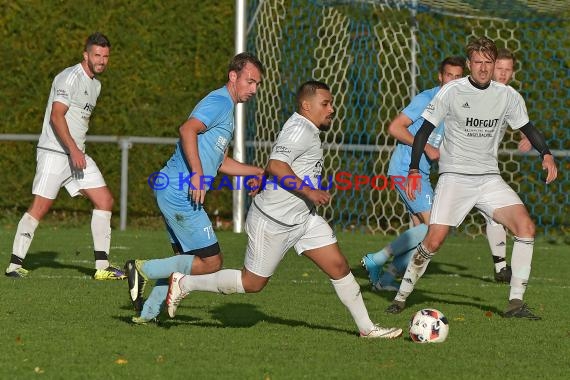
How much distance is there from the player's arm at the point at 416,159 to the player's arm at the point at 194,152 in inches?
59.3

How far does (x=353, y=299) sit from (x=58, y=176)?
400cm

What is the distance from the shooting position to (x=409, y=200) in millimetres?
9945

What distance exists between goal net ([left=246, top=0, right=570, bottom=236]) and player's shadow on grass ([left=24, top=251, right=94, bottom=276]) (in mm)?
4009

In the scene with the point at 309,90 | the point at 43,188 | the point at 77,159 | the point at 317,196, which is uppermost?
the point at 309,90

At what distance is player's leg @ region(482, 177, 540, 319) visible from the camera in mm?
8336

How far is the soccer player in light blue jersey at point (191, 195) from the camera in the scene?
298 inches

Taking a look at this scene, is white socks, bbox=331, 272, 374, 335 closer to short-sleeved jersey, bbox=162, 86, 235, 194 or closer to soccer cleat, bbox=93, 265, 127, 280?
short-sleeved jersey, bbox=162, 86, 235, 194

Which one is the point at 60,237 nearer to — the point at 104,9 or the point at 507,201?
the point at 104,9

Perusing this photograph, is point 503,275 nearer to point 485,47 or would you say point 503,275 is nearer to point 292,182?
point 485,47

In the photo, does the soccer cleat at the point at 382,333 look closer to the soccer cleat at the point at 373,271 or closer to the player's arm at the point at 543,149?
the player's arm at the point at 543,149

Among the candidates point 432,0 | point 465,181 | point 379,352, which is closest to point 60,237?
point 432,0

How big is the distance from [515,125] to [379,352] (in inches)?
95.3

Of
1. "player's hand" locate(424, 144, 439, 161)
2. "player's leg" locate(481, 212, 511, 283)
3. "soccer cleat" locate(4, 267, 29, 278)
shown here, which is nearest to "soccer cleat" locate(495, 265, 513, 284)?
"player's leg" locate(481, 212, 511, 283)

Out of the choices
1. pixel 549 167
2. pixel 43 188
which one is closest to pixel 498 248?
pixel 549 167
